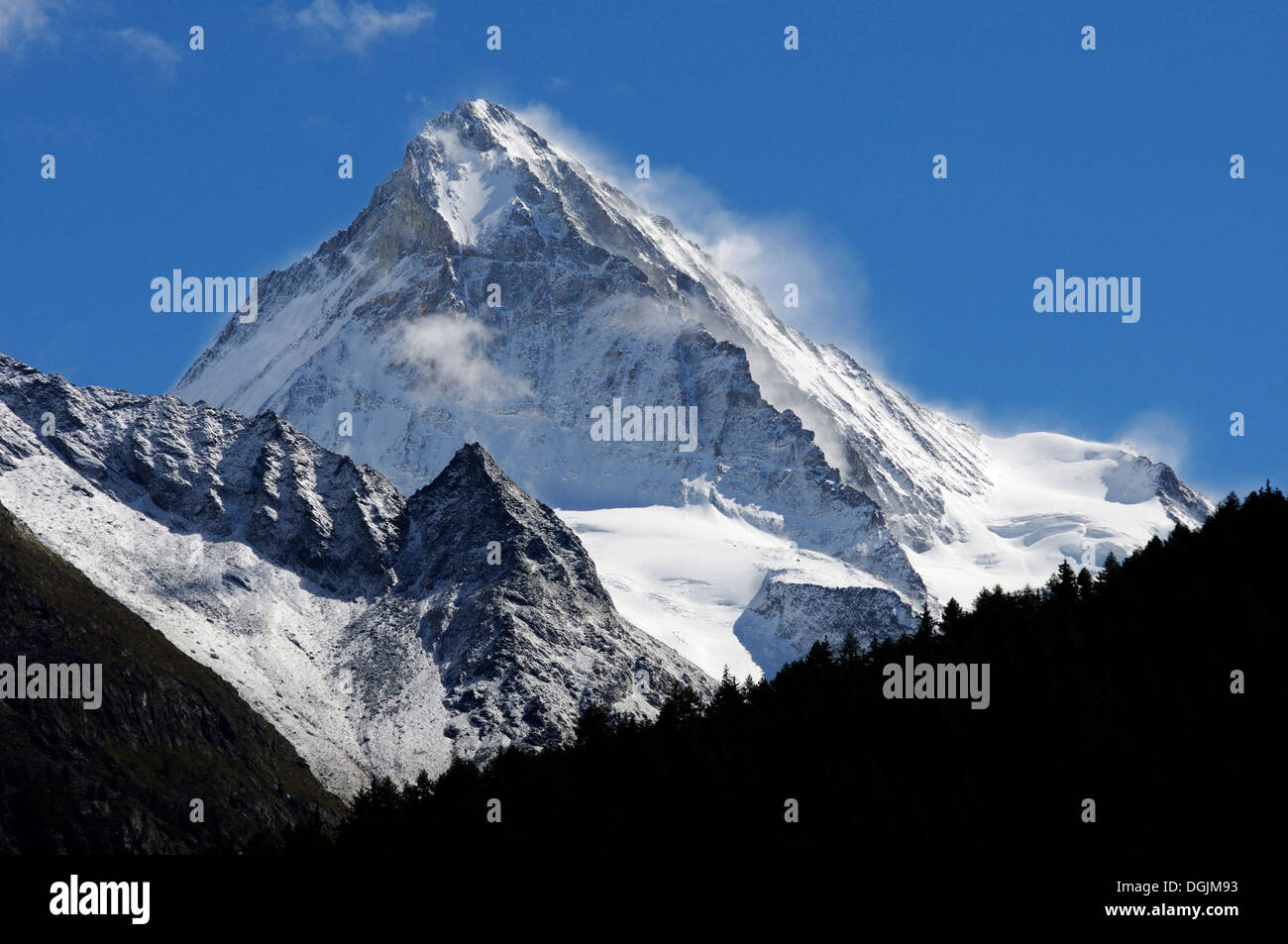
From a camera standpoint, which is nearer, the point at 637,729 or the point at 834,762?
the point at 834,762
